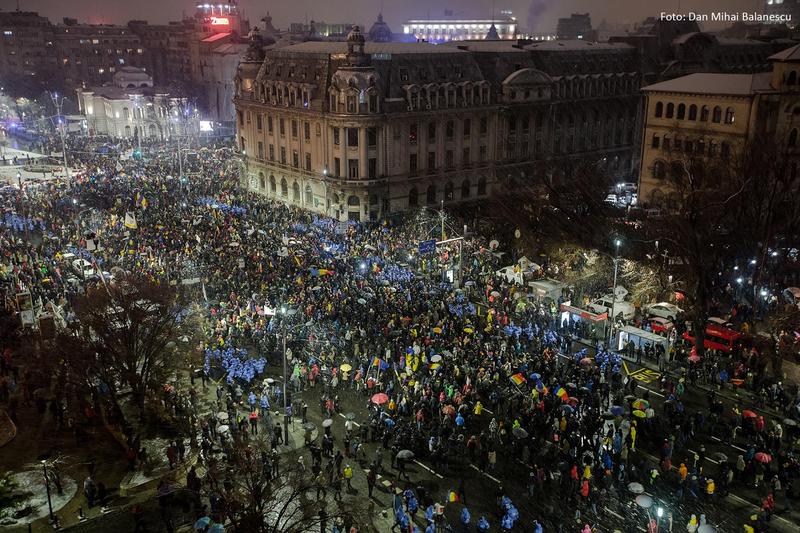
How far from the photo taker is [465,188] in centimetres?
7538

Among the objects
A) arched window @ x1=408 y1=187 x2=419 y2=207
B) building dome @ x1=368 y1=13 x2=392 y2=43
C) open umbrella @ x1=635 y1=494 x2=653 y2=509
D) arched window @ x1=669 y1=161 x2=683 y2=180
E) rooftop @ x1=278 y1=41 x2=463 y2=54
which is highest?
building dome @ x1=368 y1=13 x2=392 y2=43

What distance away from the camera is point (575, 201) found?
2314 inches

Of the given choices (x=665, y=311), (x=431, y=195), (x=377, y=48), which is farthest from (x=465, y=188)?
(x=665, y=311)

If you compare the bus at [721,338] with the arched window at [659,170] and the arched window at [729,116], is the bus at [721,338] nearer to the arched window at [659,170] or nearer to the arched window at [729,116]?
the arched window at [729,116]

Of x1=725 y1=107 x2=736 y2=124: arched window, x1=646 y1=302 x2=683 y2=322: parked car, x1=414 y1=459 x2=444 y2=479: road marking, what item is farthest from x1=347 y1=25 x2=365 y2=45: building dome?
x1=414 y1=459 x2=444 y2=479: road marking

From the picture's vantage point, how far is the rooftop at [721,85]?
5816 cm

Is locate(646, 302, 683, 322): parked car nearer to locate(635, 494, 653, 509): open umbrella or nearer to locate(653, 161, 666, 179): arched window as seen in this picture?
locate(635, 494, 653, 509): open umbrella

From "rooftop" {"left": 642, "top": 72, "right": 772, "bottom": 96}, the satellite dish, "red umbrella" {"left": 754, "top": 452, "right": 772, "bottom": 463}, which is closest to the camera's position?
"red umbrella" {"left": 754, "top": 452, "right": 772, "bottom": 463}

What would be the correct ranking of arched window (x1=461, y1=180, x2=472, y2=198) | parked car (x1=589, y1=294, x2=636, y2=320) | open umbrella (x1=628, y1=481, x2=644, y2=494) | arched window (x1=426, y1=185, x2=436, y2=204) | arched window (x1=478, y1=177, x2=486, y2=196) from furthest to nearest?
arched window (x1=478, y1=177, x2=486, y2=196) < arched window (x1=461, y1=180, x2=472, y2=198) < arched window (x1=426, y1=185, x2=436, y2=204) < parked car (x1=589, y1=294, x2=636, y2=320) < open umbrella (x1=628, y1=481, x2=644, y2=494)

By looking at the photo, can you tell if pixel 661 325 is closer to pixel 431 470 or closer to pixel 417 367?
pixel 417 367

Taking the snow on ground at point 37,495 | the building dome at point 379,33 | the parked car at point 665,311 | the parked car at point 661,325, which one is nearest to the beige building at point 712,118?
the parked car at point 665,311

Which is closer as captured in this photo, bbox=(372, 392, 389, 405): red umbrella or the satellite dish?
bbox=(372, 392, 389, 405): red umbrella

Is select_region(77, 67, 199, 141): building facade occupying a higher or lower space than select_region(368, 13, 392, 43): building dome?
lower

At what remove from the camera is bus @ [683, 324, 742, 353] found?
37969 millimetres
